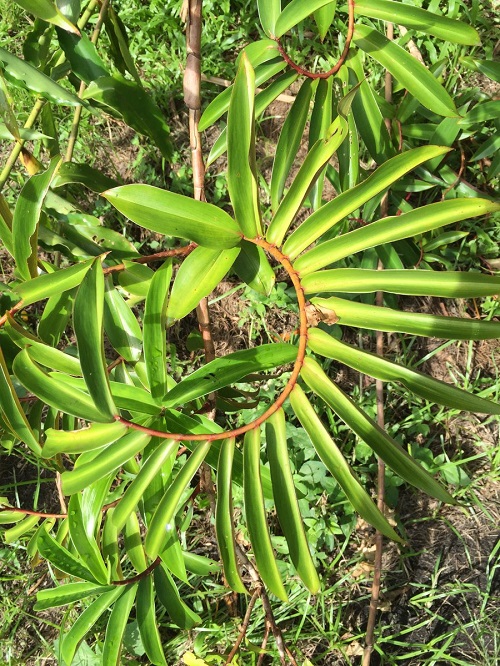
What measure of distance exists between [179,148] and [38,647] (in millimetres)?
1614

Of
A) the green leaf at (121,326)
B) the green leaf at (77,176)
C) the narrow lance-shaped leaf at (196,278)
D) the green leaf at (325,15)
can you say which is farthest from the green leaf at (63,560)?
the green leaf at (325,15)

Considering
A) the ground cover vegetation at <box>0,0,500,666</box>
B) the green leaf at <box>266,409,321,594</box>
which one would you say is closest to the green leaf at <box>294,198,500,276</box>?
the ground cover vegetation at <box>0,0,500,666</box>

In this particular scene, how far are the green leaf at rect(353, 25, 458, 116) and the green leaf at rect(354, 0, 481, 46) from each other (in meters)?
0.03

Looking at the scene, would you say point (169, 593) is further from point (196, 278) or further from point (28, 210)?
point (28, 210)

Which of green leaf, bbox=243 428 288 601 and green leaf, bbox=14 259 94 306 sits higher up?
green leaf, bbox=14 259 94 306

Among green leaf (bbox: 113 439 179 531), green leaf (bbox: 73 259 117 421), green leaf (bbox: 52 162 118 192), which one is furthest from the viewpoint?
green leaf (bbox: 52 162 118 192)

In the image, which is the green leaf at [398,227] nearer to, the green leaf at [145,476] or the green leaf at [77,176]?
the green leaf at [145,476]

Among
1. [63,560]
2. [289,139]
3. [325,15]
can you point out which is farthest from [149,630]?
[325,15]

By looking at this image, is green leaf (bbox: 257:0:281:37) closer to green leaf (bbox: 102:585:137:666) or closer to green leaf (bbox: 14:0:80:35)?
green leaf (bbox: 14:0:80:35)

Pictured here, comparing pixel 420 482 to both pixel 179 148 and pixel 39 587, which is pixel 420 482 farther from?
pixel 179 148

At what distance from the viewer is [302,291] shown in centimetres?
75

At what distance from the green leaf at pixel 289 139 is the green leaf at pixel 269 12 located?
0.37 feet

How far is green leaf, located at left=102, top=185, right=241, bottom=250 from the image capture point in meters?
0.76

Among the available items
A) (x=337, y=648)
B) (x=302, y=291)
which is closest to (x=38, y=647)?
(x=337, y=648)
